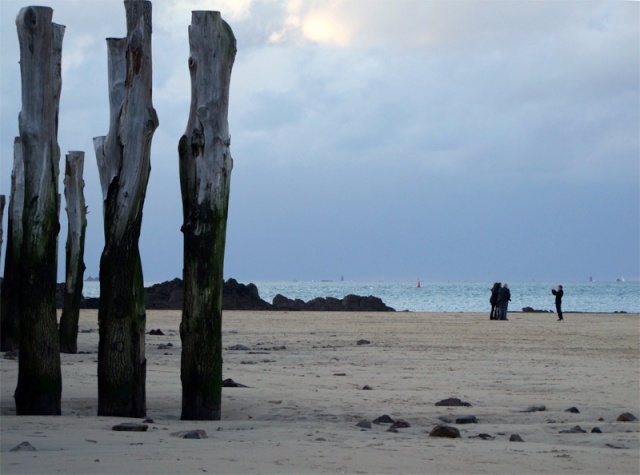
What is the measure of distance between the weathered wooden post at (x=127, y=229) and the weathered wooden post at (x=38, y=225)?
0.49m

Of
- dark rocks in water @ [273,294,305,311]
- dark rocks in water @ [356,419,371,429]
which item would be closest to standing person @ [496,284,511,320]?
dark rocks in water @ [273,294,305,311]

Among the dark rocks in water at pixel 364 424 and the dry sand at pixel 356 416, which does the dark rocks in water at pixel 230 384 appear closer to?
the dry sand at pixel 356 416

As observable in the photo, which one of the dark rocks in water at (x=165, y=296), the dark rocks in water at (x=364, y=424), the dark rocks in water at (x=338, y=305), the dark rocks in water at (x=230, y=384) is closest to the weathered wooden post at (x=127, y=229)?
the dark rocks in water at (x=364, y=424)

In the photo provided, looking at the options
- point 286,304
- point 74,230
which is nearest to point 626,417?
point 74,230

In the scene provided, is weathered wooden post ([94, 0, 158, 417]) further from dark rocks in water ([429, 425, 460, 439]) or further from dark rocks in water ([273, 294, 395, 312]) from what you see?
dark rocks in water ([273, 294, 395, 312])

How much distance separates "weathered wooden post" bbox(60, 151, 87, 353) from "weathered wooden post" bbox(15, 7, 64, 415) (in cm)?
743

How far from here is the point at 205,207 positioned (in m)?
9.23

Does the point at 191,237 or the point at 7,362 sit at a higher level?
the point at 191,237

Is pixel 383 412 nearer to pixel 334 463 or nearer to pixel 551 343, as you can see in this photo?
pixel 334 463

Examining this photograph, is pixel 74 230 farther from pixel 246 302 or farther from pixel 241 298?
pixel 241 298

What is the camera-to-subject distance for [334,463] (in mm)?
6145

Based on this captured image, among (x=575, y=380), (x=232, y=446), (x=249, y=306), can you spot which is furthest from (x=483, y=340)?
(x=249, y=306)

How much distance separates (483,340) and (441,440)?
1648cm

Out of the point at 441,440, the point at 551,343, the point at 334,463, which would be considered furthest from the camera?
the point at 551,343
